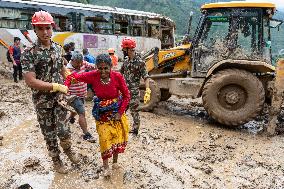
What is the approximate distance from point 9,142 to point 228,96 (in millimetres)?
4369

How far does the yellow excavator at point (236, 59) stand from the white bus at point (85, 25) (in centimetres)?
736

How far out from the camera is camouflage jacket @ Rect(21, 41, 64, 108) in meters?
3.91

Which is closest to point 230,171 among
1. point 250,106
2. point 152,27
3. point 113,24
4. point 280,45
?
point 250,106

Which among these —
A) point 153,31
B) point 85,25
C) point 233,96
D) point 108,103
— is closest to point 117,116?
point 108,103

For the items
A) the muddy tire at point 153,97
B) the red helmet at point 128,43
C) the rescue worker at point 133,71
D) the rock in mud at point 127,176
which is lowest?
the rock in mud at point 127,176

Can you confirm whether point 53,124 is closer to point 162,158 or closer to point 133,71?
point 162,158

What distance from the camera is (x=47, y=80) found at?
161 inches

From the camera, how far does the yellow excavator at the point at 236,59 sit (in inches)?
289

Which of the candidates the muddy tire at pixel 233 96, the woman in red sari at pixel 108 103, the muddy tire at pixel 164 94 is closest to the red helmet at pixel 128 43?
the woman in red sari at pixel 108 103

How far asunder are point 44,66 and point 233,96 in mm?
4620

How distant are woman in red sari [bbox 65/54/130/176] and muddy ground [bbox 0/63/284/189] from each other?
1.52ft

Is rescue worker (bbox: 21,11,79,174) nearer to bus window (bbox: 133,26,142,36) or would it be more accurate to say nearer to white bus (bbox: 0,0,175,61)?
white bus (bbox: 0,0,175,61)

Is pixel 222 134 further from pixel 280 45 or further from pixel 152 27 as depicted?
pixel 152 27

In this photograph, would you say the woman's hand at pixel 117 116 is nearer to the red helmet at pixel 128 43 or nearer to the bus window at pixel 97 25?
the red helmet at pixel 128 43
